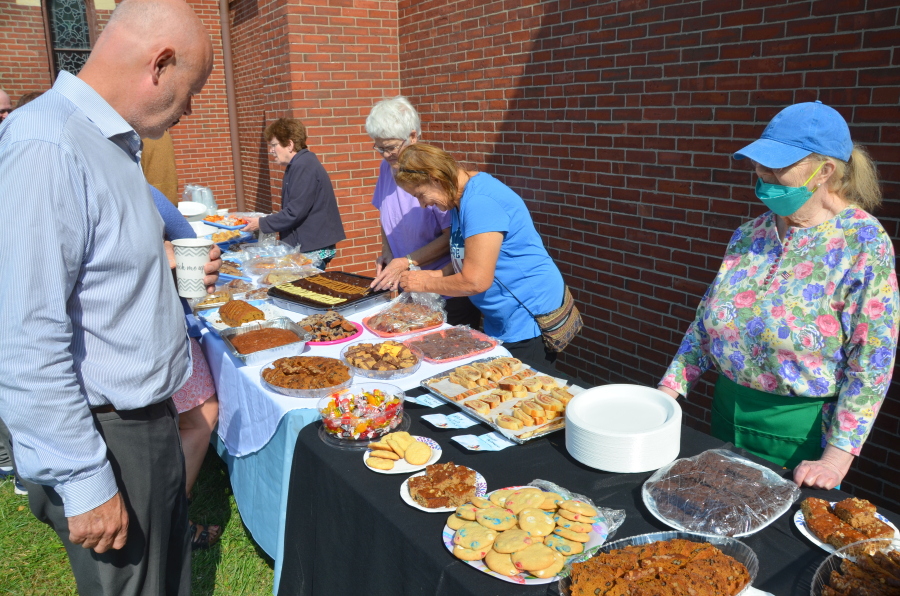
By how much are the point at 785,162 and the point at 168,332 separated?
1.91 meters

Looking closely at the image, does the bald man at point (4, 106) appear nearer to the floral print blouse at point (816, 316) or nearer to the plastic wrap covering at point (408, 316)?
the plastic wrap covering at point (408, 316)

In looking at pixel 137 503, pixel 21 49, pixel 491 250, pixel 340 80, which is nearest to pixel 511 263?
pixel 491 250

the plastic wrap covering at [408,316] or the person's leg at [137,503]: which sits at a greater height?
the plastic wrap covering at [408,316]

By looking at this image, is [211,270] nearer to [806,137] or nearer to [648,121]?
[806,137]

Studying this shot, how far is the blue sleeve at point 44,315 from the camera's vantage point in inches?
54.7

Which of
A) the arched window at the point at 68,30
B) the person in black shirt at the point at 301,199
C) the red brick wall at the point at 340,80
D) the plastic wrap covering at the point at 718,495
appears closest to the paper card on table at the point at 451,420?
the plastic wrap covering at the point at 718,495

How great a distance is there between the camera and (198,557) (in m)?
3.00

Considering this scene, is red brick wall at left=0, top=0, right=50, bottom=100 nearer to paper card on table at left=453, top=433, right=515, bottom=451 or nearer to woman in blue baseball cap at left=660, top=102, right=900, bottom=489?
paper card on table at left=453, top=433, right=515, bottom=451

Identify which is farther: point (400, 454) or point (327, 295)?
point (327, 295)

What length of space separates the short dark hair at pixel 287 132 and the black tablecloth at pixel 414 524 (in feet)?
11.8

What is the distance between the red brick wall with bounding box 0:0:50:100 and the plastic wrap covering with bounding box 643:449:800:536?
10.8 meters

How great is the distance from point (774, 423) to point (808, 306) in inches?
15.7

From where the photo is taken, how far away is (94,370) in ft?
5.29

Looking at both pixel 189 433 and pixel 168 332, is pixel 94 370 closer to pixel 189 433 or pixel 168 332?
pixel 168 332
